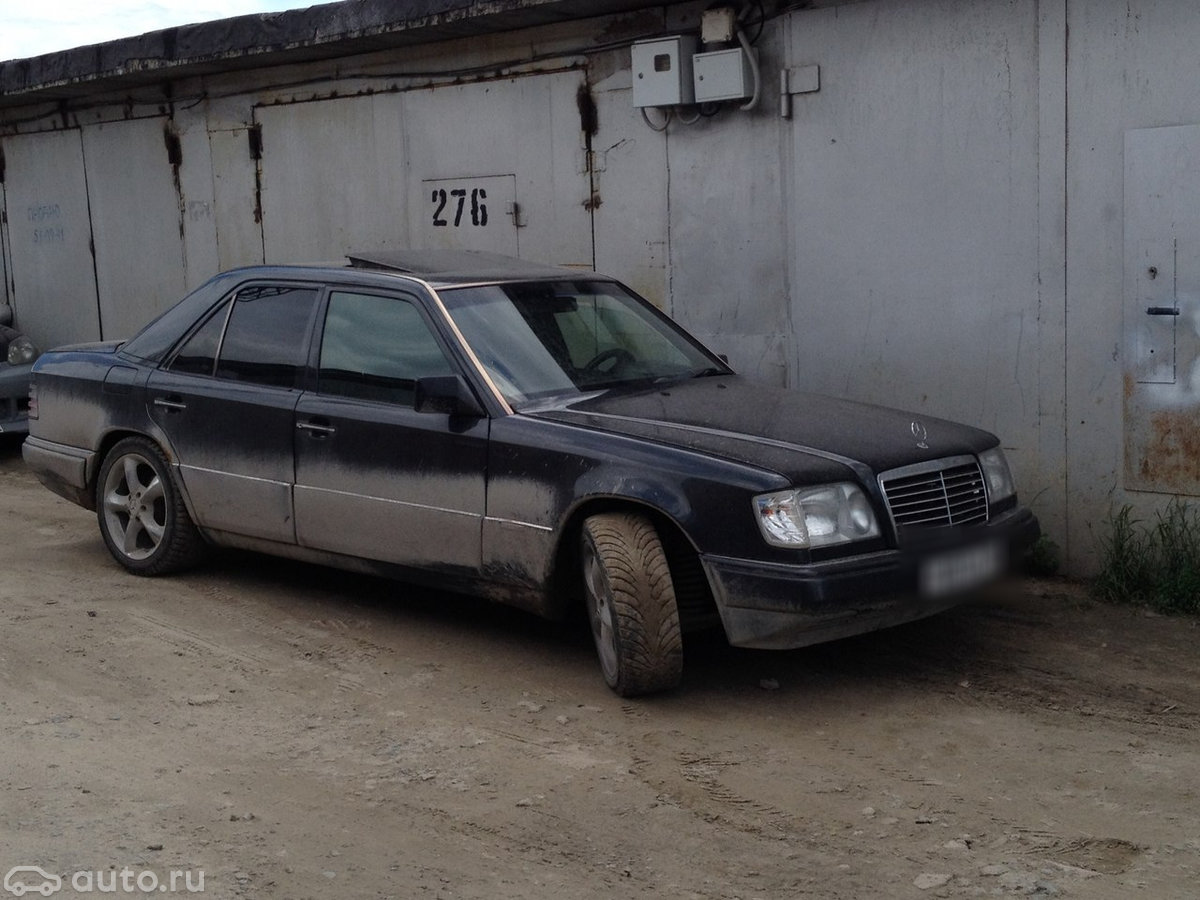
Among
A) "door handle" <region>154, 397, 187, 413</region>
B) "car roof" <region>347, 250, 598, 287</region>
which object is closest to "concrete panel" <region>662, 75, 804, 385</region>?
"car roof" <region>347, 250, 598, 287</region>

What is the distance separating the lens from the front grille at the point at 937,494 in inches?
208

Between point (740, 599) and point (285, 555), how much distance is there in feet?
8.35

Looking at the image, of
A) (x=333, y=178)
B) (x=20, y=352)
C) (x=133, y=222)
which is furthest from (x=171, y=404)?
(x=133, y=222)

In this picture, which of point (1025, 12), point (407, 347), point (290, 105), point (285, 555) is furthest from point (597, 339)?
point (290, 105)

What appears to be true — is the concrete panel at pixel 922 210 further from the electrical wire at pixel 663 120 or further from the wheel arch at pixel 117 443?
the wheel arch at pixel 117 443

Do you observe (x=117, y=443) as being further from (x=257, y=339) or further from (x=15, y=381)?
(x=15, y=381)

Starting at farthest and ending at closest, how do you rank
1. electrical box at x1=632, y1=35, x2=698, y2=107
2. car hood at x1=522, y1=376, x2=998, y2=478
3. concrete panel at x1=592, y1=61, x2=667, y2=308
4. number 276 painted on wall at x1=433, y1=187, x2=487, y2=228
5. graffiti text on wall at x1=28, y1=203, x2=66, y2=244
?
graffiti text on wall at x1=28, y1=203, x2=66, y2=244
number 276 painted on wall at x1=433, y1=187, x2=487, y2=228
concrete panel at x1=592, y1=61, x2=667, y2=308
electrical box at x1=632, y1=35, x2=698, y2=107
car hood at x1=522, y1=376, x2=998, y2=478

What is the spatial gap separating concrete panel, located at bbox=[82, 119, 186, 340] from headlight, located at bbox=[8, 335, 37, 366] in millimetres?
1233

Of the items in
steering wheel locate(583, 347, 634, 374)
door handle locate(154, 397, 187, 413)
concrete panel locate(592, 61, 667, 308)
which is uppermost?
concrete panel locate(592, 61, 667, 308)

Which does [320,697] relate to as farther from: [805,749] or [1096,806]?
[1096,806]

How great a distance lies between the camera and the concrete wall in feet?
22.7

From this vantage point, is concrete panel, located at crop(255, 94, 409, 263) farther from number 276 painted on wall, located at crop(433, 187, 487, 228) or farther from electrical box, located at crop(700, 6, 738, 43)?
electrical box, located at crop(700, 6, 738, 43)

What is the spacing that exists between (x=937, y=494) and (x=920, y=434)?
0.33m

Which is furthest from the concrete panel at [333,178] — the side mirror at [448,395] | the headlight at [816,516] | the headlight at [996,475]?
the headlight at [816,516]
